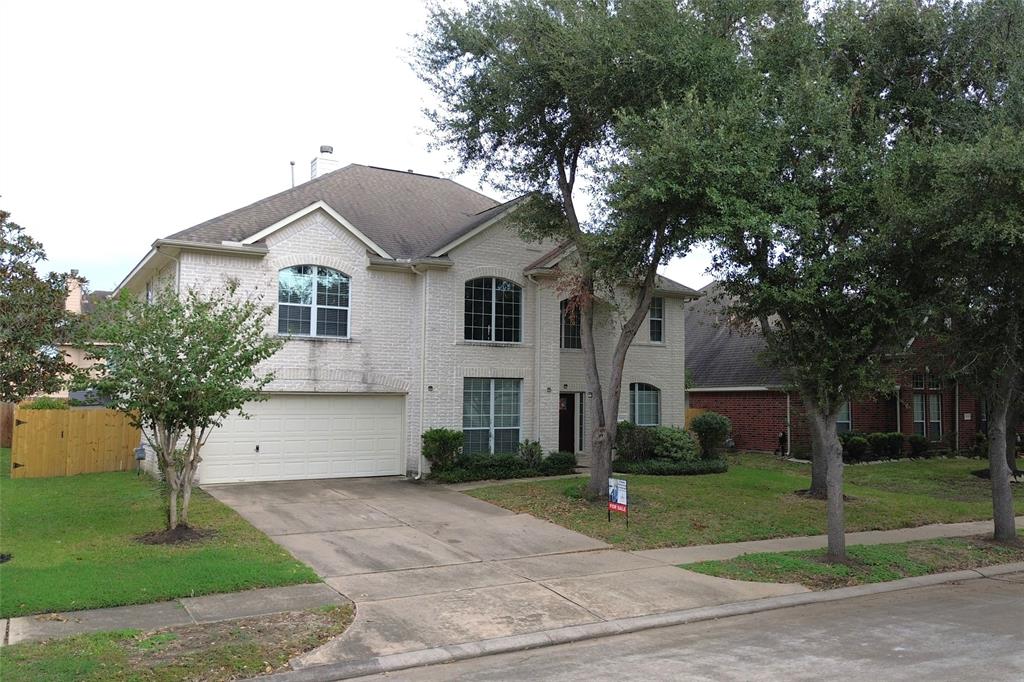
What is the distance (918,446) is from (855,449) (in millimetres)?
3391

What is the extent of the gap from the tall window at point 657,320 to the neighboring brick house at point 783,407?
3.07 metres

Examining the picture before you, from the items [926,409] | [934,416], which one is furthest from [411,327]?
[934,416]

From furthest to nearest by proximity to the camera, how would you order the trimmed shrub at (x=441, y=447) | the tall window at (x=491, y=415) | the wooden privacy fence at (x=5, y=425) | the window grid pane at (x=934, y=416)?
the window grid pane at (x=934, y=416)
the wooden privacy fence at (x=5, y=425)
the tall window at (x=491, y=415)
the trimmed shrub at (x=441, y=447)

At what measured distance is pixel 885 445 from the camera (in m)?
25.0

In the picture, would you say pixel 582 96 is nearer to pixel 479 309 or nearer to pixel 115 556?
pixel 479 309

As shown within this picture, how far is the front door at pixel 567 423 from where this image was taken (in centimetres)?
2152

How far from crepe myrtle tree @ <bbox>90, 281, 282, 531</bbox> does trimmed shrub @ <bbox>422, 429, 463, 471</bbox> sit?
6.87 m

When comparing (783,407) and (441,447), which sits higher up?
(783,407)

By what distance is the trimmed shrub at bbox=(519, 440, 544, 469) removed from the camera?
18281 mm

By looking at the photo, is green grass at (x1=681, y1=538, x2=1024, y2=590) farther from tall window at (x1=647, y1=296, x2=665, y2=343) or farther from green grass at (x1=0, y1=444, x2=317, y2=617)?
tall window at (x1=647, y1=296, x2=665, y2=343)

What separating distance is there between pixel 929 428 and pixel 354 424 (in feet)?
68.9

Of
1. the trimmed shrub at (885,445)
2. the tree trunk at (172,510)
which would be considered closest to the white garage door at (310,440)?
the tree trunk at (172,510)

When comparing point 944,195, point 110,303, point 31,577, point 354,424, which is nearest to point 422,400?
point 354,424

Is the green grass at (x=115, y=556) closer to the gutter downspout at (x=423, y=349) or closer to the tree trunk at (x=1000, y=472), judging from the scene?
the gutter downspout at (x=423, y=349)
